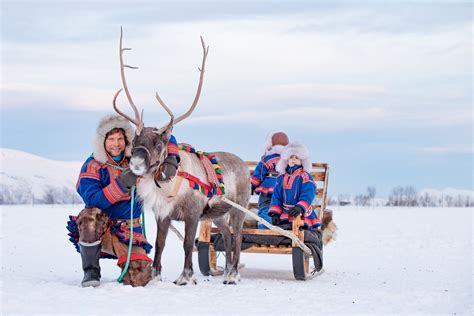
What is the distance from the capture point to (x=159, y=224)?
302 inches

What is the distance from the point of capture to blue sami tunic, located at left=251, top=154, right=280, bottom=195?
10.0 meters

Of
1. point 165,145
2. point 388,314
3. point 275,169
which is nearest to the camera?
point 388,314

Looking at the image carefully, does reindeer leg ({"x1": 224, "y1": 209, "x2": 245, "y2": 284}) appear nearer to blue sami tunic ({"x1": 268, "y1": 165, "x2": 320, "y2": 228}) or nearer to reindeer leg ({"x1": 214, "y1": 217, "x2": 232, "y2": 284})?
reindeer leg ({"x1": 214, "y1": 217, "x2": 232, "y2": 284})

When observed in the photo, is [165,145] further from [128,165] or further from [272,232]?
[272,232]

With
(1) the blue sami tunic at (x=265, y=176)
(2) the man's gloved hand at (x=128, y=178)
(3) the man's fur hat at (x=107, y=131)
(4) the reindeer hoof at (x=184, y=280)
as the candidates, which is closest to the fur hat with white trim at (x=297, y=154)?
(1) the blue sami tunic at (x=265, y=176)

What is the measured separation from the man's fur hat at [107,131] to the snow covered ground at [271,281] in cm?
135

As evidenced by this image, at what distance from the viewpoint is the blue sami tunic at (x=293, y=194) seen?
9.22 m

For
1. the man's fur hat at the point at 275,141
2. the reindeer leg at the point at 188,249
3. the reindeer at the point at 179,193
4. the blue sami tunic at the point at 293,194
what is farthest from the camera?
the man's fur hat at the point at 275,141

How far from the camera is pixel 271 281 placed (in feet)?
28.7

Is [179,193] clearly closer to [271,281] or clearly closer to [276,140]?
[271,281]

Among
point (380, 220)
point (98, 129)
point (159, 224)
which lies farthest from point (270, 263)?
point (380, 220)

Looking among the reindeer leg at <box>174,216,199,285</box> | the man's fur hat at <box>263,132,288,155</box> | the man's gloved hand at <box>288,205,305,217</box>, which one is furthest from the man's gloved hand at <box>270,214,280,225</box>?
the reindeer leg at <box>174,216,199,285</box>

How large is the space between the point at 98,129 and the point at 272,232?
9.06 ft

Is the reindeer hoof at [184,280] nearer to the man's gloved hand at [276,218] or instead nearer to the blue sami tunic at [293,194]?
the blue sami tunic at [293,194]
